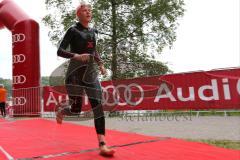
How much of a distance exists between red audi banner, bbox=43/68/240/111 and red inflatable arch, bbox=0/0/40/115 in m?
3.41

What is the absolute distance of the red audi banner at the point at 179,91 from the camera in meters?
9.50

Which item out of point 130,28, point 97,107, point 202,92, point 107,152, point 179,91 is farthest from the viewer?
point 130,28

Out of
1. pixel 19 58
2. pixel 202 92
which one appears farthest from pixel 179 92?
pixel 19 58

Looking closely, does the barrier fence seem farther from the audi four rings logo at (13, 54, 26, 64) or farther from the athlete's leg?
the athlete's leg

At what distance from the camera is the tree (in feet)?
75.0

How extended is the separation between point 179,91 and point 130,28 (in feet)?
45.0

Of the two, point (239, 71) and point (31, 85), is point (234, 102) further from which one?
point (31, 85)

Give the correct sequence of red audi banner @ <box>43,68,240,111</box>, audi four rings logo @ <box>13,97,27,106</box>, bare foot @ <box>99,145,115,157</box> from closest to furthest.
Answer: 1. bare foot @ <box>99,145,115,157</box>
2. red audi banner @ <box>43,68,240,111</box>
3. audi four rings logo @ <box>13,97,27,106</box>

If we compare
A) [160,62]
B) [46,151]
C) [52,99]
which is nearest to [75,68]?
[46,151]

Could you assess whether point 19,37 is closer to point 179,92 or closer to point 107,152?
point 179,92

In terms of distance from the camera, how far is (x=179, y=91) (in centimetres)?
1071

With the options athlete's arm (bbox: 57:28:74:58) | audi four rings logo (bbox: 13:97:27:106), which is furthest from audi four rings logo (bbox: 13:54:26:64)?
athlete's arm (bbox: 57:28:74:58)

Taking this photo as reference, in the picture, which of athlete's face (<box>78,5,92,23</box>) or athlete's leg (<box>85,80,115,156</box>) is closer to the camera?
athlete's leg (<box>85,80,115,156</box>)

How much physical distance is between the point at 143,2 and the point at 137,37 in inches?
105
